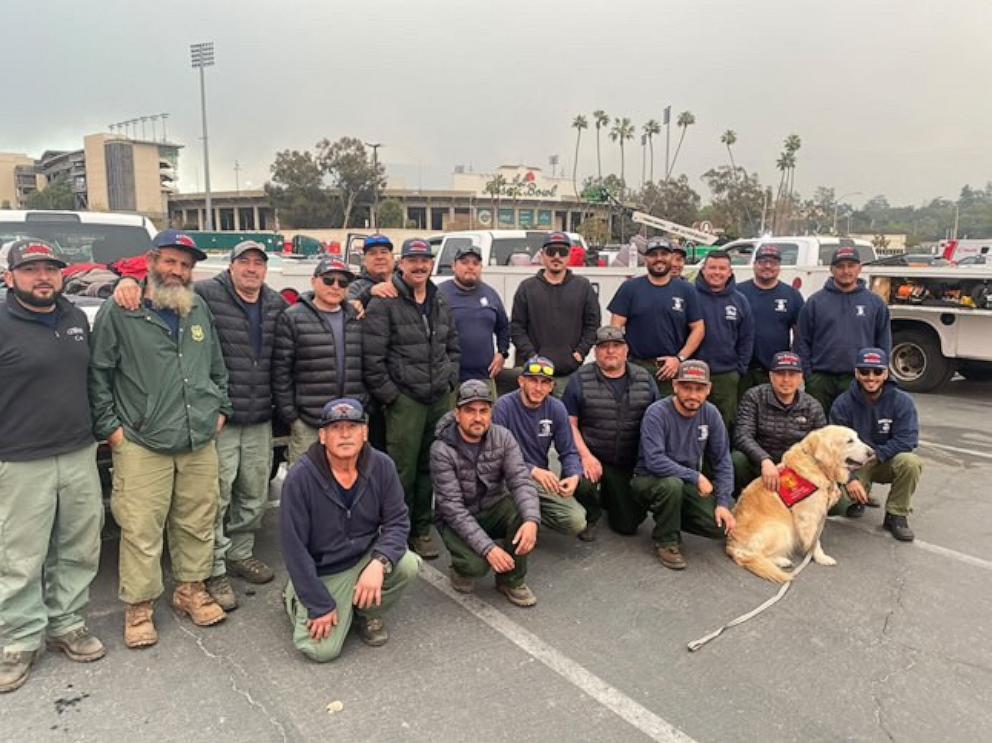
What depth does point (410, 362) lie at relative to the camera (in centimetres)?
436

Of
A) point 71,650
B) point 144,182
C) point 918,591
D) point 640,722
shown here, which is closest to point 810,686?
point 640,722

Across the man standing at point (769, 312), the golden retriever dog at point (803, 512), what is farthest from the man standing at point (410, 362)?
the man standing at point (769, 312)

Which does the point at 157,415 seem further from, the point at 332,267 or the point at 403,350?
the point at 403,350

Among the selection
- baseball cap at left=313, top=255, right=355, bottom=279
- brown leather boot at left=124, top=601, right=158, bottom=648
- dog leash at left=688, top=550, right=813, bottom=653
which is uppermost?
baseball cap at left=313, top=255, right=355, bottom=279

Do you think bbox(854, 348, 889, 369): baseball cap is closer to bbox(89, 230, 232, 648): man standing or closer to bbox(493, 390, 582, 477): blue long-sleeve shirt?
bbox(493, 390, 582, 477): blue long-sleeve shirt

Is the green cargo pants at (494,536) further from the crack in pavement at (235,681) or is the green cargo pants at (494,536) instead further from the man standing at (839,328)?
the man standing at (839,328)

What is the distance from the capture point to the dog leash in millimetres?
3438

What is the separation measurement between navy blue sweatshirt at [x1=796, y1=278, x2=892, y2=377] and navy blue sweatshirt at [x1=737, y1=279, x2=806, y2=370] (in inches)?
4.9

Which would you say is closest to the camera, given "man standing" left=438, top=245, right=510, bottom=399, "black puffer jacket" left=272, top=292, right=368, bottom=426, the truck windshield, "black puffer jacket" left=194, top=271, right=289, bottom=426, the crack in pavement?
the crack in pavement

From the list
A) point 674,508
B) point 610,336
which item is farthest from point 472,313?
point 674,508

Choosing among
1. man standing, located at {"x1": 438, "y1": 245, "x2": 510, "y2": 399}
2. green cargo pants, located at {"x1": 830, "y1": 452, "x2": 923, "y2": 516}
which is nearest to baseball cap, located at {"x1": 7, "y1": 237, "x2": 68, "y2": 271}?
man standing, located at {"x1": 438, "y1": 245, "x2": 510, "y2": 399}

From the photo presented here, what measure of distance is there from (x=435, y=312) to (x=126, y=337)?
1790mm

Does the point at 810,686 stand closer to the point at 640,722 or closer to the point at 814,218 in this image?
the point at 640,722

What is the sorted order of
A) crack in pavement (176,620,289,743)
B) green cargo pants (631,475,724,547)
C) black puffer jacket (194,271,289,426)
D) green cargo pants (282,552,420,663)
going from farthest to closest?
green cargo pants (631,475,724,547)
black puffer jacket (194,271,289,426)
green cargo pants (282,552,420,663)
crack in pavement (176,620,289,743)
